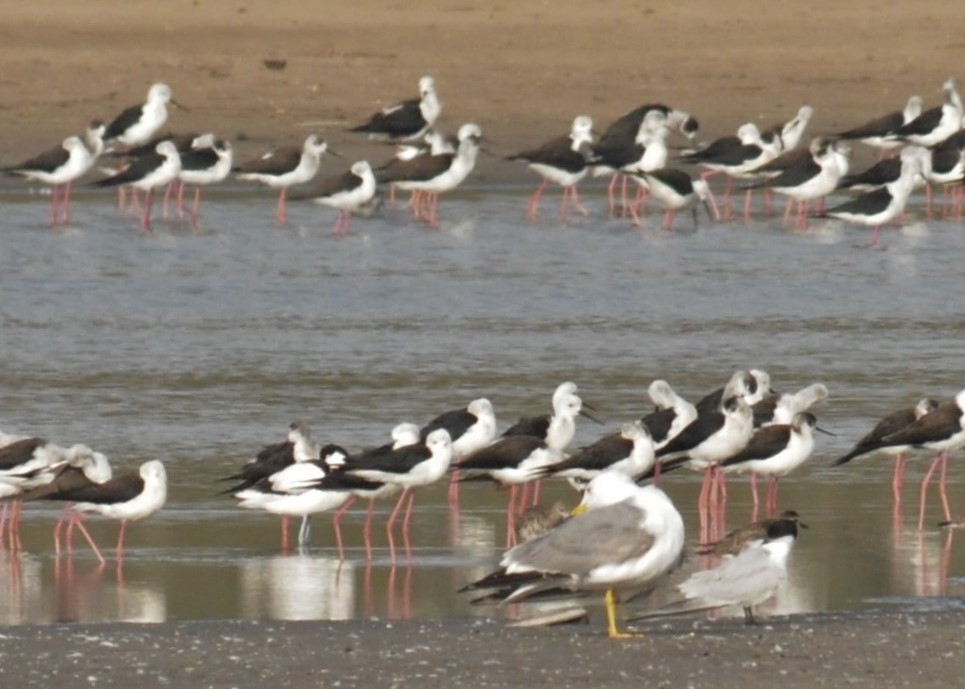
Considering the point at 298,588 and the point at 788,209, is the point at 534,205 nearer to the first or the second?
the point at 788,209

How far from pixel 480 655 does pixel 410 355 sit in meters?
7.37

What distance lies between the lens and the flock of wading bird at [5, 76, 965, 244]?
22062 millimetres

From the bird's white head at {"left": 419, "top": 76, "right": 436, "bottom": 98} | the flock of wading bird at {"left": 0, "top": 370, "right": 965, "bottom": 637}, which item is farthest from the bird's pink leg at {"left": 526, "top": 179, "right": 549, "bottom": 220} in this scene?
the flock of wading bird at {"left": 0, "top": 370, "right": 965, "bottom": 637}

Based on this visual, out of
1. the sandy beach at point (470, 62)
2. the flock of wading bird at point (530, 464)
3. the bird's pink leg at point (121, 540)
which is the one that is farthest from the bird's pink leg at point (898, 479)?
the sandy beach at point (470, 62)

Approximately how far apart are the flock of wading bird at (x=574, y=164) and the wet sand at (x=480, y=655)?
12.9 m

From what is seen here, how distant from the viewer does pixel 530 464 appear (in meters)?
11.6

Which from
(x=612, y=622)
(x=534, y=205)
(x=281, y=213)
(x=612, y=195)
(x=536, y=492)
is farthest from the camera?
(x=612, y=195)

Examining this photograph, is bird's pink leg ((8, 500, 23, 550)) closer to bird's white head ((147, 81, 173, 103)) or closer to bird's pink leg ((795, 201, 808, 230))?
bird's pink leg ((795, 201, 808, 230))

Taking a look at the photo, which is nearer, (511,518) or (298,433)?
(511,518)

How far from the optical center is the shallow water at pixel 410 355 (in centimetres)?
1011

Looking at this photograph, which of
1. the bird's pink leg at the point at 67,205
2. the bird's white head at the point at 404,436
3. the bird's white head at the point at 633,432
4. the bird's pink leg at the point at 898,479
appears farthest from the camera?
the bird's pink leg at the point at 67,205

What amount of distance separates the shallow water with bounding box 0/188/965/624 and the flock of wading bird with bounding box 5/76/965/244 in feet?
0.98

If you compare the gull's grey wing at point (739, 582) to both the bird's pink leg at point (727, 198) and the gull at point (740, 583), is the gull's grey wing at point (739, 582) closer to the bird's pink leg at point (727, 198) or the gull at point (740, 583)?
the gull at point (740, 583)

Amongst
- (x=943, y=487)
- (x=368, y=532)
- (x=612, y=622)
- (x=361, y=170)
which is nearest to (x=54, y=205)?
(x=361, y=170)
